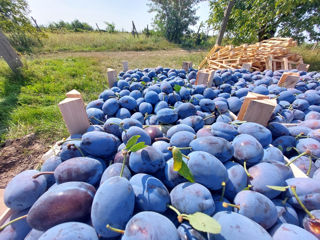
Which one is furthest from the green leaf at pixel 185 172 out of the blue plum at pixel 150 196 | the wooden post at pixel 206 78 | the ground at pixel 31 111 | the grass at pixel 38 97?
the grass at pixel 38 97

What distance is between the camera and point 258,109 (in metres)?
1.23

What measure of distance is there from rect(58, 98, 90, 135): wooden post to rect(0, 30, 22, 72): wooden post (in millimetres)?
4612

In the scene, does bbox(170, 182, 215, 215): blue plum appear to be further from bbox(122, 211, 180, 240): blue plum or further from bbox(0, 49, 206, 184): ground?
bbox(0, 49, 206, 184): ground

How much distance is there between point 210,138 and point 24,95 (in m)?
4.24

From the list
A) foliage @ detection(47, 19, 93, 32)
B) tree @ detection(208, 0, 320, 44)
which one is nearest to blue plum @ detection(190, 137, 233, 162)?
tree @ detection(208, 0, 320, 44)

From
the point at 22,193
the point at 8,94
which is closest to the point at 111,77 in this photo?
the point at 22,193

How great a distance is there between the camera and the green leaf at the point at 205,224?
473 millimetres

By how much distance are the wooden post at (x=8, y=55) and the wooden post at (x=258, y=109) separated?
5740 millimetres

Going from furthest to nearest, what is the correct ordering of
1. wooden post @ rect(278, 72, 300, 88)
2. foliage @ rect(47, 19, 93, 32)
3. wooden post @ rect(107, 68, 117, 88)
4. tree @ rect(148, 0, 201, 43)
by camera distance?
foliage @ rect(47, 19, 93, 32) → tree @ rect(148, 0, 201, 43) → wooden post @ rect(107, 68, 117, 88) → wooden post @ rect(278, 72, 300, 88)

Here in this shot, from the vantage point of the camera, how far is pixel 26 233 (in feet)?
2.24

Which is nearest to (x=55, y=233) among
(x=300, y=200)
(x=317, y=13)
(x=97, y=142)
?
(x=97, y=142)

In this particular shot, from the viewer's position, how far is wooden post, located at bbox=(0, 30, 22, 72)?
13.0 ft

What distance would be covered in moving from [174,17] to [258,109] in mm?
19674

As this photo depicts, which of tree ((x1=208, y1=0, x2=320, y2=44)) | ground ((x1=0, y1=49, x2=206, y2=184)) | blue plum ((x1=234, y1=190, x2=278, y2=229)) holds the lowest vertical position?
ground ((x1=0, y1=49, x2=206, y2=184))
